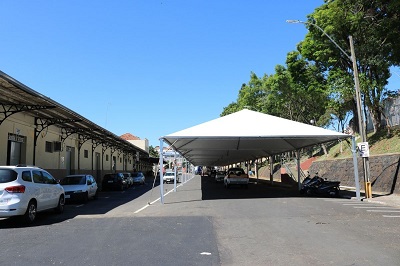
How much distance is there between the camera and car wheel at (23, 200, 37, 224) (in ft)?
40.4

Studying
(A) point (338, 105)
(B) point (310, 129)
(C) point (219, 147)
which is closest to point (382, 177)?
(B) point (310, 129)

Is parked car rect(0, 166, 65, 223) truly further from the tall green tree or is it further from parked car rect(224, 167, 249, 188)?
the tall green tree

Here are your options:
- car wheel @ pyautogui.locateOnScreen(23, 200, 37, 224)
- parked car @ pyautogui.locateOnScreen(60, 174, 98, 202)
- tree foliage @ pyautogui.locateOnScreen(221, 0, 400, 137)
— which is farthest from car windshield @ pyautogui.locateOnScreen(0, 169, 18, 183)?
tree foliage @ pyautogui.locateOnScreen(221, 0, 400, 137)

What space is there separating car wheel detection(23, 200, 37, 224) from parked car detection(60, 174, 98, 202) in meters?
6.92

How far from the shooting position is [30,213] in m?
12.5

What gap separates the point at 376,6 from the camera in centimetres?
2697

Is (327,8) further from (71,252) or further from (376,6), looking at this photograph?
(71,252)

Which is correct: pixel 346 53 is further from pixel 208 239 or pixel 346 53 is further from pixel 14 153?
pixel 14 153

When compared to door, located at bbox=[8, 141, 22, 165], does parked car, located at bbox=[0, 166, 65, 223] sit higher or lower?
lower

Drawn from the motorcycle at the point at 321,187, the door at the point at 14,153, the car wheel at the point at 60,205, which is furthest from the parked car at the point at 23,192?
the motorcycle at the point at 321,187

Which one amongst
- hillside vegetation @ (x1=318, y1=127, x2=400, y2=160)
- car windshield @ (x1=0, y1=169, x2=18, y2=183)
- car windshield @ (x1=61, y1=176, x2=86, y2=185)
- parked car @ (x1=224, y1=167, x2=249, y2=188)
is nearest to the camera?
car windshield @ (x1=0, y1=169, x2=18, y2=183)

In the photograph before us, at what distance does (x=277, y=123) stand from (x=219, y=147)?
11662mm

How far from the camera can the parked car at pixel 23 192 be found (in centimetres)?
1179

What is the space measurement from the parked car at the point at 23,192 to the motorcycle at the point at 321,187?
14914mm
